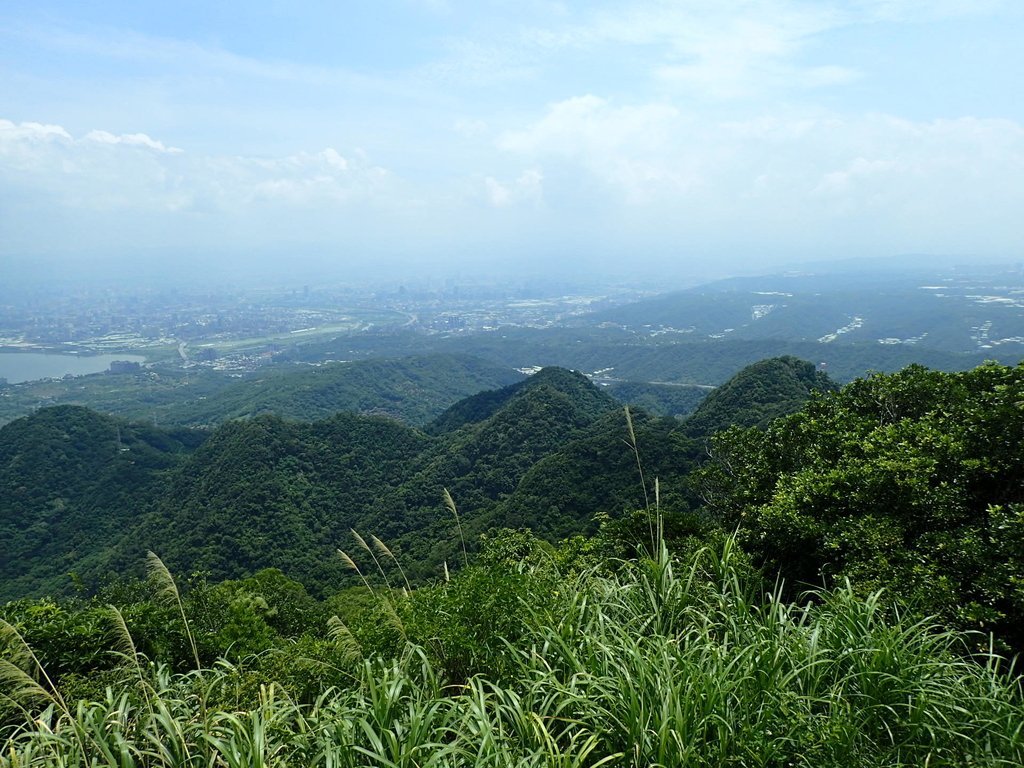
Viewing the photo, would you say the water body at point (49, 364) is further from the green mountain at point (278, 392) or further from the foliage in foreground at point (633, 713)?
the foliage in foreground at point (633, 713)

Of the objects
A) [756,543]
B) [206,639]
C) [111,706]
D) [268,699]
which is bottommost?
[206,639]

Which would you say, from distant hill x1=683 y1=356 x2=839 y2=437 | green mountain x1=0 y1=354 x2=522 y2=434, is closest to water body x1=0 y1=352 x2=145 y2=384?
green mountain x1=0 y1=354 x2=522 y2=434

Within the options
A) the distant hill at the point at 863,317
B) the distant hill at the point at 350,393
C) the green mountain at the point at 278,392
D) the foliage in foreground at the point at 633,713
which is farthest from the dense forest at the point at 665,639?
the distant hill at the point at 863,317

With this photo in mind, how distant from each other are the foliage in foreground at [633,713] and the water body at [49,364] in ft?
425

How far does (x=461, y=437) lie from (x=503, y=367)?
2525 inches

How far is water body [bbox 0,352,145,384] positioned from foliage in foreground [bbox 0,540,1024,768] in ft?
425

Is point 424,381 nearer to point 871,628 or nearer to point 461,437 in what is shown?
point 461,437

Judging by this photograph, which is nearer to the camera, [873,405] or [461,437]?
[873,405]

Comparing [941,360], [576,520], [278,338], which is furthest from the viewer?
[278,338]

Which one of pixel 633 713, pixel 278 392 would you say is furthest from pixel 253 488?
pixel 278 392

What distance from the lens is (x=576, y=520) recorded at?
24.0m

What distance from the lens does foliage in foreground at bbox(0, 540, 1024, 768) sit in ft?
8.34

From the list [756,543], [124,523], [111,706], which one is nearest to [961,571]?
[756,543]

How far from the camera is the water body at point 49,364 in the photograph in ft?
343
